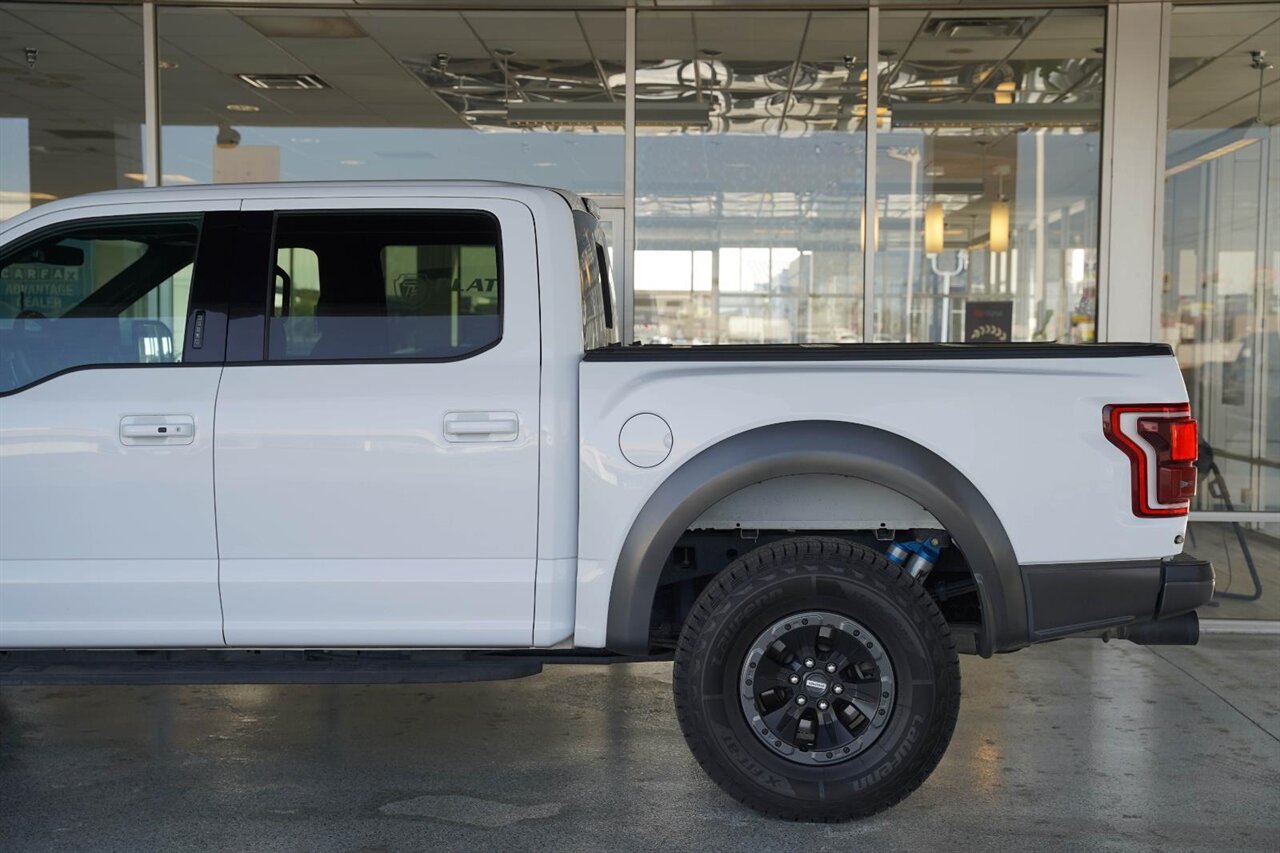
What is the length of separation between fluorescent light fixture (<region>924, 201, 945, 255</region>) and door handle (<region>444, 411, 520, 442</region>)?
499 centimetres

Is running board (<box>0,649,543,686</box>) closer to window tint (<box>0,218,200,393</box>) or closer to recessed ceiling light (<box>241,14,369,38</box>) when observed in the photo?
window tint (<box>0,218,200,393</box>)

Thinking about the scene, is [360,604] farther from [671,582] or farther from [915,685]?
[915,685]

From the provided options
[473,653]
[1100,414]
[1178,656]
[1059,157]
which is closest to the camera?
[1100,414]

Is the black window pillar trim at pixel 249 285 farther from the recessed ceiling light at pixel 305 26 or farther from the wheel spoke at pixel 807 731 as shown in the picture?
the recessed ceiling light at pixel 305 26

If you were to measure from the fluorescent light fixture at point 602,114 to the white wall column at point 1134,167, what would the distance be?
2.51 meters

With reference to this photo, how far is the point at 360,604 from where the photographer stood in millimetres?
3816

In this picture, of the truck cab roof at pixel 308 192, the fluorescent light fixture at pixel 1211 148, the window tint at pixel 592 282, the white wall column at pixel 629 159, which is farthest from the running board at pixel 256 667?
the fluorescent light fixture at pixel 1211 148

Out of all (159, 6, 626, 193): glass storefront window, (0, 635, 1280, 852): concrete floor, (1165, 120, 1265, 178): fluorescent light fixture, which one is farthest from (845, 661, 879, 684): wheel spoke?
(1165, 120, 1265, 178): fluorescent light fixture

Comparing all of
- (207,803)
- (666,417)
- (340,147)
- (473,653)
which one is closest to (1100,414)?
(666,417)

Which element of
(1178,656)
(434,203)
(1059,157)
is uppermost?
(1059,157)

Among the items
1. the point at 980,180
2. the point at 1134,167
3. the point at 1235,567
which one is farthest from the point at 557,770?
the point at 980,180

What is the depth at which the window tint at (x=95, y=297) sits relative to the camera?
3.95 metres

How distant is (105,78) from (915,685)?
6854 millimetres

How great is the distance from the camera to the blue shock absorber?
4.00m
